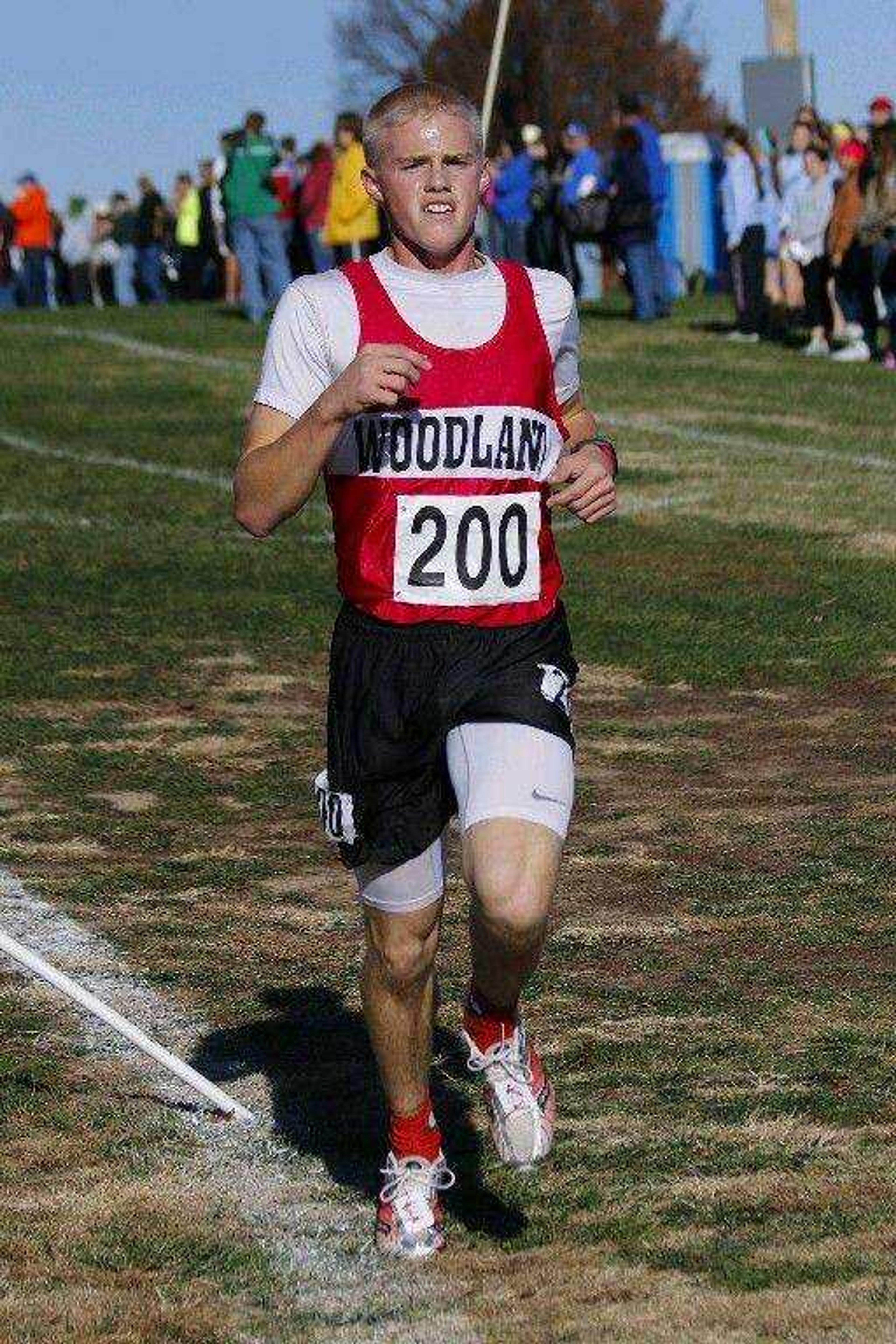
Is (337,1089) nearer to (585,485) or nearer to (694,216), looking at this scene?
(585,485)

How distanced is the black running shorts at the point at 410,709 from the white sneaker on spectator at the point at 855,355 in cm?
1884

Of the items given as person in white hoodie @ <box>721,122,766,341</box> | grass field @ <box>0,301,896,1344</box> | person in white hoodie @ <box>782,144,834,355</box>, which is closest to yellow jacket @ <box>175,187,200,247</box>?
person in white hoodie @ <box>721,122,766,341</box>

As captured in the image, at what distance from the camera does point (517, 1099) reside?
5.18 metres

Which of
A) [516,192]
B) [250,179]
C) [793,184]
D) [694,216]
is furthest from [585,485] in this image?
[694,216]

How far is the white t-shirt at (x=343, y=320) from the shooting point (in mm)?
4898

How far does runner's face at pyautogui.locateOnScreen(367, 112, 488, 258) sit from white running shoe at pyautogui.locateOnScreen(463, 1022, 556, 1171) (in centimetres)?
153

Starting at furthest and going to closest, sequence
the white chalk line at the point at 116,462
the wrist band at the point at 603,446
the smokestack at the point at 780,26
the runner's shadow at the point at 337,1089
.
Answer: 1. the smokestack at the point at 780,26
2. the white chalk line at the point at 116,462
3. the runner's shadow at the point at 337,1089
4. the wrist band at the point at 603,446

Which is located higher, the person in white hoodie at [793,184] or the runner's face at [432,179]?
the runner's face at [432,179]

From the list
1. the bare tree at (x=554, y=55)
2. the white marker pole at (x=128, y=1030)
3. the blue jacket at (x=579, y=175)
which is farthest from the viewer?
the bare tree at (x=554, y=55)

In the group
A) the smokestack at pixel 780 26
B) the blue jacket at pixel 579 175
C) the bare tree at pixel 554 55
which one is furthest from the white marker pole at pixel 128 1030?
the bare tree at pixel 554 55

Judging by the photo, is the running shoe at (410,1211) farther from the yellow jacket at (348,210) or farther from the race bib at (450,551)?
the yellow jacket at (348,210)

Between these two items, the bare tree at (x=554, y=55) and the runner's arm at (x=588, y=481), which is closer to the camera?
the runner's arm at (x=588, y=481)

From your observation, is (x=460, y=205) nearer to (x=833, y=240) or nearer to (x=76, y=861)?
(x=76, y=861)

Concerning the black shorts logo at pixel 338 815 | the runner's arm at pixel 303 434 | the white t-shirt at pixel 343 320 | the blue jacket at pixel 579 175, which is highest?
the white t-shirt at pixel 343 320
